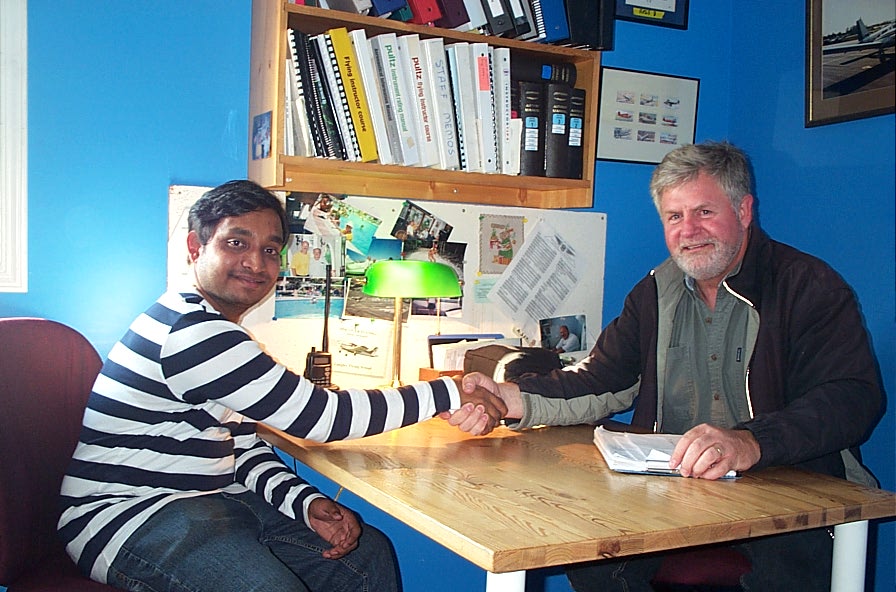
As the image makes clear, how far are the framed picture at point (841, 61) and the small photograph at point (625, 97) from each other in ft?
1.74

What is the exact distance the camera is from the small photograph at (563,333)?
106 inches

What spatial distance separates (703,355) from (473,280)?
76 cm

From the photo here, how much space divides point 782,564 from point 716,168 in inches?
36.1

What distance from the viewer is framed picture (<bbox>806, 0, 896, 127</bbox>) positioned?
164 centimetres

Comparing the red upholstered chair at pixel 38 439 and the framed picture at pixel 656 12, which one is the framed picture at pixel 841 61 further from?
the red upholstered chair at pixel 38 439

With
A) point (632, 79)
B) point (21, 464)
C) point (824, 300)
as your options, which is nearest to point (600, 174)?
point (632, 79)

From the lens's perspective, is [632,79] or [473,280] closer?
[473,280]

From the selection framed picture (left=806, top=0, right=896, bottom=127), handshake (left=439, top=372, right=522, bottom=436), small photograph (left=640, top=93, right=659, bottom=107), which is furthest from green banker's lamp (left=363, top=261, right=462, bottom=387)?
framed picture (left=806, top=0, right=896, bottom=127)

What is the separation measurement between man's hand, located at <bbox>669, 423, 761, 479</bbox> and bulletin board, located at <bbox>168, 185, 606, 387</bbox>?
3.45ft

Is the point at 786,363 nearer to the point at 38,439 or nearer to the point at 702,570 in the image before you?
the point at 702,570

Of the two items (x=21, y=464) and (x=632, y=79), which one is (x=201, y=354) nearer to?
(x=21, y=464)

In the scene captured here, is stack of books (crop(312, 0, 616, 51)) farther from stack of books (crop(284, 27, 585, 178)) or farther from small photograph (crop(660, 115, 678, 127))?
small photograph (crop(660, 115, 678, 127))

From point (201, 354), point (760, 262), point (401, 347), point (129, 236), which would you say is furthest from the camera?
point (401, 347)

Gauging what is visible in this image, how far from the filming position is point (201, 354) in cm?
157
